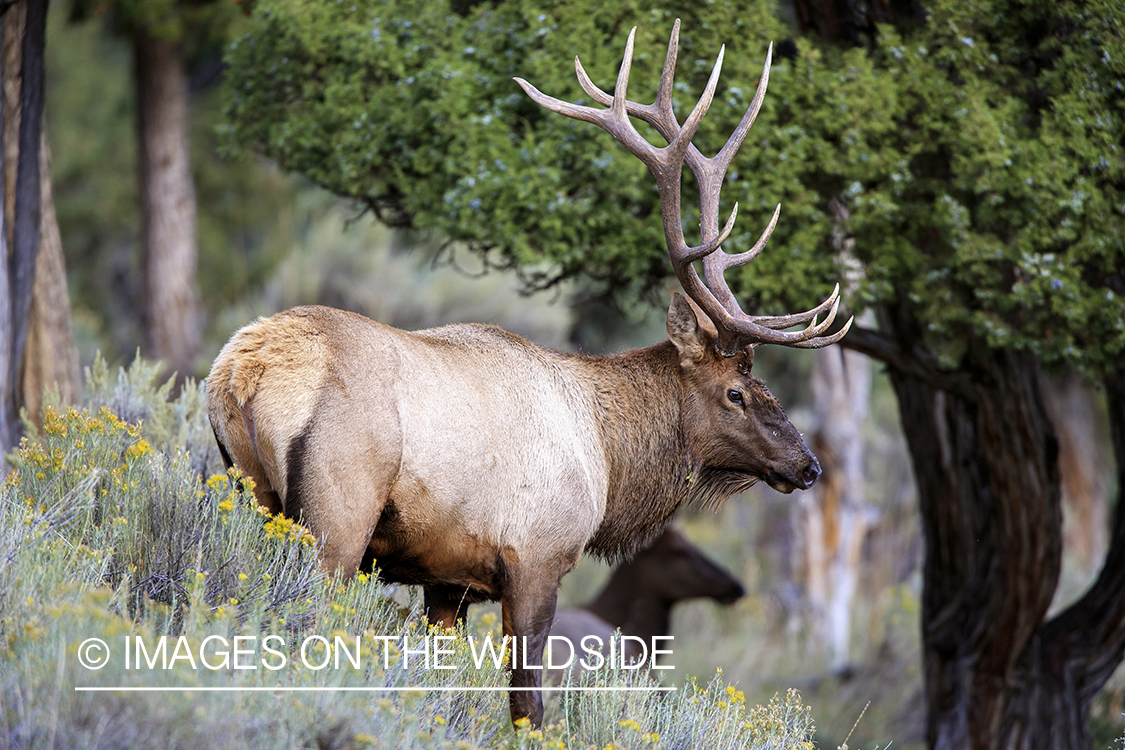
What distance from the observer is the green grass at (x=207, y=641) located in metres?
2.94

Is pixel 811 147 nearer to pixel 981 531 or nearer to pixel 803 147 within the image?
pixel 803 147

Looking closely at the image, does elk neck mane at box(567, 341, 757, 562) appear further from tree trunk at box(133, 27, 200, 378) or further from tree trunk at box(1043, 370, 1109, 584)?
tree trunk at box(1043, 370, 1109, 584)

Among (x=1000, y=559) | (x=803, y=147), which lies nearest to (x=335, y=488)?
(x=803, y=147)

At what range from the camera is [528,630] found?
4391 mm

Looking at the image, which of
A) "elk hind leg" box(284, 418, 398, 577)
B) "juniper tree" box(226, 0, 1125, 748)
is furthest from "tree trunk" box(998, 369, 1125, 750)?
"elk hind leg" box(284, 418, 398, 577)

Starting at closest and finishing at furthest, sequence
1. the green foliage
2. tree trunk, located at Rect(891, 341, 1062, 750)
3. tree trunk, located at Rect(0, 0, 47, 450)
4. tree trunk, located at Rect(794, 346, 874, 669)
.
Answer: the green foliage, tree trunk, located at Rect(0, 0, 47, 450), tree trunk, located at Rect(891, 341, 1062, 750), tree trunk, located at Rect(794, 346, 874, 669)

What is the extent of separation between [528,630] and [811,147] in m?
3.30

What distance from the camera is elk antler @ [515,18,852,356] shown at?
16.1 feet

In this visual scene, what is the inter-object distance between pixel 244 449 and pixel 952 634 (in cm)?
569

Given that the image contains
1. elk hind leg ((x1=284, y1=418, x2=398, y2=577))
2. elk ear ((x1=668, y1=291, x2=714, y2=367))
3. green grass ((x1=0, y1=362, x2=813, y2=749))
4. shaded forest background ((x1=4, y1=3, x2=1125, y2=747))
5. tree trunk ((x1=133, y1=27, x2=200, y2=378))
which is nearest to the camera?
green grass ((x1=0, y1=362, x2=813, y2=749))

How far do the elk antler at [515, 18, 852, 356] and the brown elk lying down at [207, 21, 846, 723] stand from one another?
1 centimetres

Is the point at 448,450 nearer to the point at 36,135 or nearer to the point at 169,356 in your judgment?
the point at 36,135

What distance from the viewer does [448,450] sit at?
4141mm

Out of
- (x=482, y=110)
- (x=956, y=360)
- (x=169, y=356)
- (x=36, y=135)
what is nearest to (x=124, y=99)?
(x=169, y=356)
